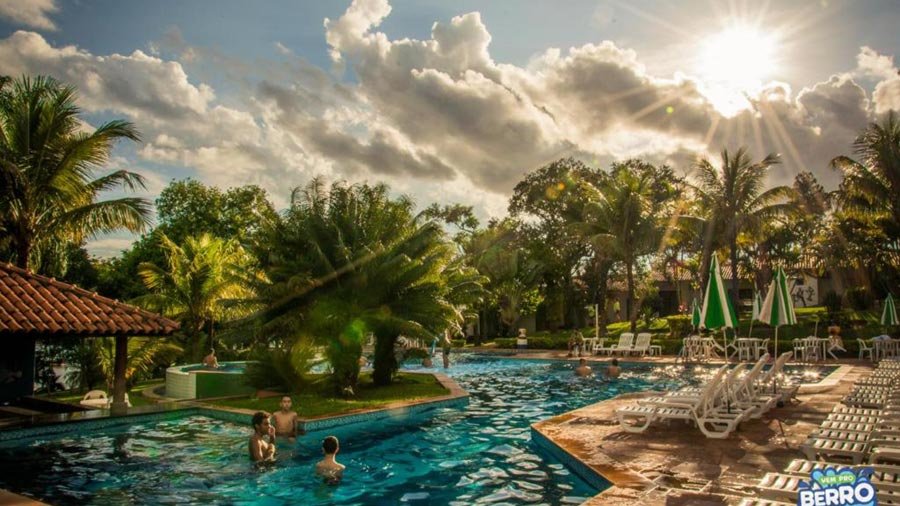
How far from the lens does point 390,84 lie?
68.6 feet

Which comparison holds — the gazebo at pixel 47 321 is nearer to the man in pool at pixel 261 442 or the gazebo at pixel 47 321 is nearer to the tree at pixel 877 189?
the man in pool at pixel 261 442

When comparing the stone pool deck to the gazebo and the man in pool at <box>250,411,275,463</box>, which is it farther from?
the gazebo

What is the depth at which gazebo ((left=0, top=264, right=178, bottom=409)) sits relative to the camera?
10688mm

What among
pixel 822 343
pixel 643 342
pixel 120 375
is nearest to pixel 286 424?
pixel 120 375

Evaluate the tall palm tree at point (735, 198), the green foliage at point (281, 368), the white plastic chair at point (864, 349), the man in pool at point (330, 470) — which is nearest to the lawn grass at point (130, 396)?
the green foliage at point (281, 368)

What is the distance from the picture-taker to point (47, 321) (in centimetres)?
1084

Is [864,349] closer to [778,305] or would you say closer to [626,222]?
[778,305]

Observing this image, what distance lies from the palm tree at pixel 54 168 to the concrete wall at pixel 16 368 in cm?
244

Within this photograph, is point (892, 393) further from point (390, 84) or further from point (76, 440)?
point (390, 84)

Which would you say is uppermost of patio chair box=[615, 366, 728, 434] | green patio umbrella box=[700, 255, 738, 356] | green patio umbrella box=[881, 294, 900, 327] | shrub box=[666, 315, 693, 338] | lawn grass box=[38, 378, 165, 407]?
green patio umbrella box=[700, 255, 738, 356]

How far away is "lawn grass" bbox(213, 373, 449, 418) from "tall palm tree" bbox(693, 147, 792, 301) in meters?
17.6

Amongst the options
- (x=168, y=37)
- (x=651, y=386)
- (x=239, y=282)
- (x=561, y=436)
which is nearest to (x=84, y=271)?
(x=239, y=282)

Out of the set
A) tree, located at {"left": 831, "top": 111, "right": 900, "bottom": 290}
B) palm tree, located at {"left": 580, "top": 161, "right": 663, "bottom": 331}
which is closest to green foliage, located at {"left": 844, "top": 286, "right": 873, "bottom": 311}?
tree, located at {"left": 831, "top": 111, "right": 900, "bottom": 290}

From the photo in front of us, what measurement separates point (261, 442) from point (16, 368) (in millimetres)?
7025
